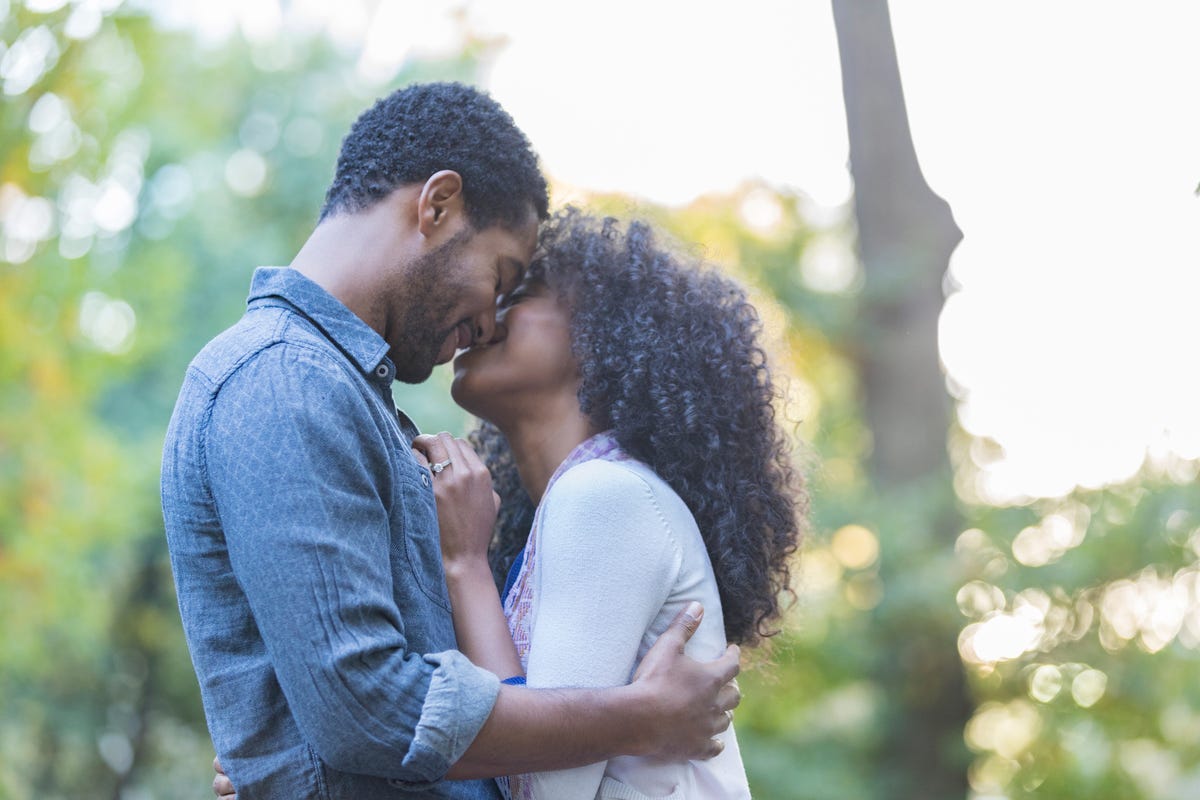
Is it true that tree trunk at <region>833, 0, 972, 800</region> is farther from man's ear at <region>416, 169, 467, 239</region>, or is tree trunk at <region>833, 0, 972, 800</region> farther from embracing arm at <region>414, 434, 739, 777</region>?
man's ear at <region>416, 169, 467, 239</region>

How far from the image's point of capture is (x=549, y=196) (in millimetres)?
2471

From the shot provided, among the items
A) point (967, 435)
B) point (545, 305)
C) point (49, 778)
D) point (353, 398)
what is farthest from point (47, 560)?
point (49, 778)

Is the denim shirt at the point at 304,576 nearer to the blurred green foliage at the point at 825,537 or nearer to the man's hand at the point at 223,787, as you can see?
the man's hand at the point at 223,787

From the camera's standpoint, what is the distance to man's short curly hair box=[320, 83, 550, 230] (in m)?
2.18

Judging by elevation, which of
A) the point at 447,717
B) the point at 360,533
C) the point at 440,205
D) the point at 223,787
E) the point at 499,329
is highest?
the point at 440,205

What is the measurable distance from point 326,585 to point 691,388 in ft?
3.47

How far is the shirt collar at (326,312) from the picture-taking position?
6.46 feet

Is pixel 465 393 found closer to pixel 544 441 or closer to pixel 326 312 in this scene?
pixel 544 441

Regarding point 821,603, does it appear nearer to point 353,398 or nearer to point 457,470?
point 457,470

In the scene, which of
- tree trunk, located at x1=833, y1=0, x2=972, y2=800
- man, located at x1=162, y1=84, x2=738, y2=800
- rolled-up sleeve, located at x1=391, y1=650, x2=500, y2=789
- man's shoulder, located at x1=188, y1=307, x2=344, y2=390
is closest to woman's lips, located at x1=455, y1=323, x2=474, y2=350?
man, located at x1=162, y1=84, x2=738, y2=800

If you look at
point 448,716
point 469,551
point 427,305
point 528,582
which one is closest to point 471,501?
point 469,551

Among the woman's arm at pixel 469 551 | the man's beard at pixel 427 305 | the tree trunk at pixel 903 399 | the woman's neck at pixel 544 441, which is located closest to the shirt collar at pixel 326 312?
the man's beard at pixel 427 305

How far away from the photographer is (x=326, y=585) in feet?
5.28

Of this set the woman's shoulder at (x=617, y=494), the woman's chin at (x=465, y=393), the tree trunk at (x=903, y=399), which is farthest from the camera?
the tree trunk at (x=903, y=399)
